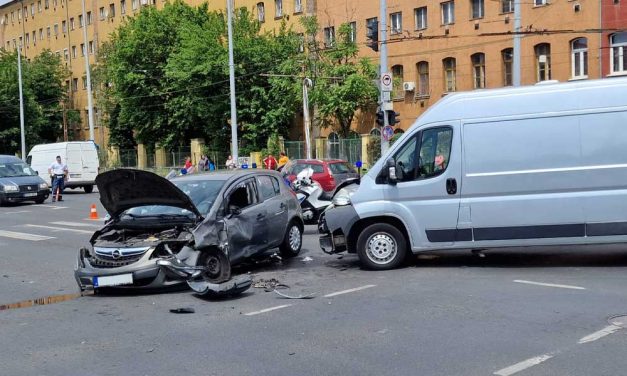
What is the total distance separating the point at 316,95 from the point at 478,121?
32962 mm

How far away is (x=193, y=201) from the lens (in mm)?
10062

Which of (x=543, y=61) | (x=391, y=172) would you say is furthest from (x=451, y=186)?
(x=543, y=61)

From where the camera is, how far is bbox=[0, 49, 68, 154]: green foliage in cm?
6800

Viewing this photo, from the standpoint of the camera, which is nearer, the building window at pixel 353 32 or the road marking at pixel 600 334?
the road marking at pixel 600 334

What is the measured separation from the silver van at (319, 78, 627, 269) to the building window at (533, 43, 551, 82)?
88.8 feet

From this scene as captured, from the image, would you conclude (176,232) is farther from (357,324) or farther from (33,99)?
(33,99)

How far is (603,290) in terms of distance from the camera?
27.0 ft

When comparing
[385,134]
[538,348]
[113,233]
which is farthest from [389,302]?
[385,134]

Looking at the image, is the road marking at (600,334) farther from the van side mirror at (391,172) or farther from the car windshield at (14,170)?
the car windshield at (14,170)

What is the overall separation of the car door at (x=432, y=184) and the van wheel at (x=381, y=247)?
0.29 m

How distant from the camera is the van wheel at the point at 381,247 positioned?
1011 cm

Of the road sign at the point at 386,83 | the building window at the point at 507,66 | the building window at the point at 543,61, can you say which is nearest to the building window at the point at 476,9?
the building window at the point at 507,66

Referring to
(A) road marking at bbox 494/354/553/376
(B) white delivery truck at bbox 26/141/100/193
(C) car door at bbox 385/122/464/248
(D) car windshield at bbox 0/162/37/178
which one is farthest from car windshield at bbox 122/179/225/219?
(B) white delivery truck at bbox 26/141/100/193

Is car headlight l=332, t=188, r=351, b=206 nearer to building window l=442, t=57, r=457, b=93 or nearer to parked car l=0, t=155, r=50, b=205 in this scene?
parked car l=0, t=155, r=50, b=205
